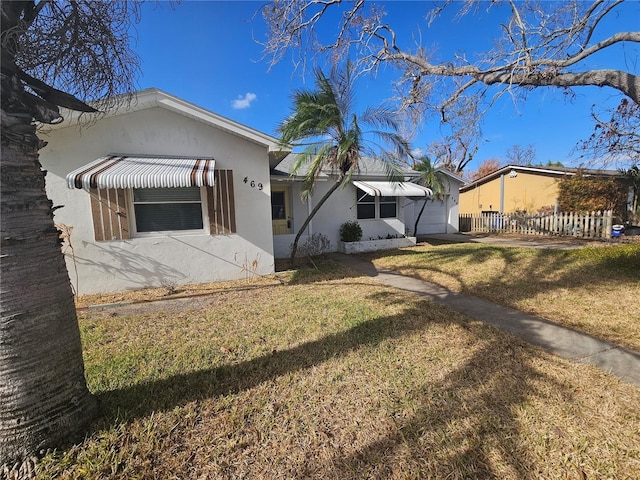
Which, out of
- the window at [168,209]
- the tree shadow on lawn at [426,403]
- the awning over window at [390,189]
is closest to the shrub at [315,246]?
the awning over window at [390,189]

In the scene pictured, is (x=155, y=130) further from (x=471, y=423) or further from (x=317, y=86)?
(x=471, y=423)

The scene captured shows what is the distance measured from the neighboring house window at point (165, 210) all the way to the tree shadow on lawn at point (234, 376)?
5332mm

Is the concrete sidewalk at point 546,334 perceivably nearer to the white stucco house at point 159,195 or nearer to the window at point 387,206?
the white stucco house at point 159,195

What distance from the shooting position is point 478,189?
26.3 m

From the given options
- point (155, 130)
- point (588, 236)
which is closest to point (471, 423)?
point (155, 130)

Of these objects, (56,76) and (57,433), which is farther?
(56,76)

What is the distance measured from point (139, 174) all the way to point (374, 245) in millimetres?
10632

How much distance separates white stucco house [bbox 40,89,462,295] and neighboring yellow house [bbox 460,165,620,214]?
1872 cm

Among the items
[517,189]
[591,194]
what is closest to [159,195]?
[591,194]

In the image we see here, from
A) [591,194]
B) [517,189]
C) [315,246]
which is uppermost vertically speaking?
[517,189]

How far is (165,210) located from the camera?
819 centimetres

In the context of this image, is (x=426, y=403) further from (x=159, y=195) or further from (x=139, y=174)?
(x=159, y=195)

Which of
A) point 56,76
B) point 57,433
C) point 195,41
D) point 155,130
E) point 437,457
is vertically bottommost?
point 437,457

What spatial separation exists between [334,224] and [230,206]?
678 cm
